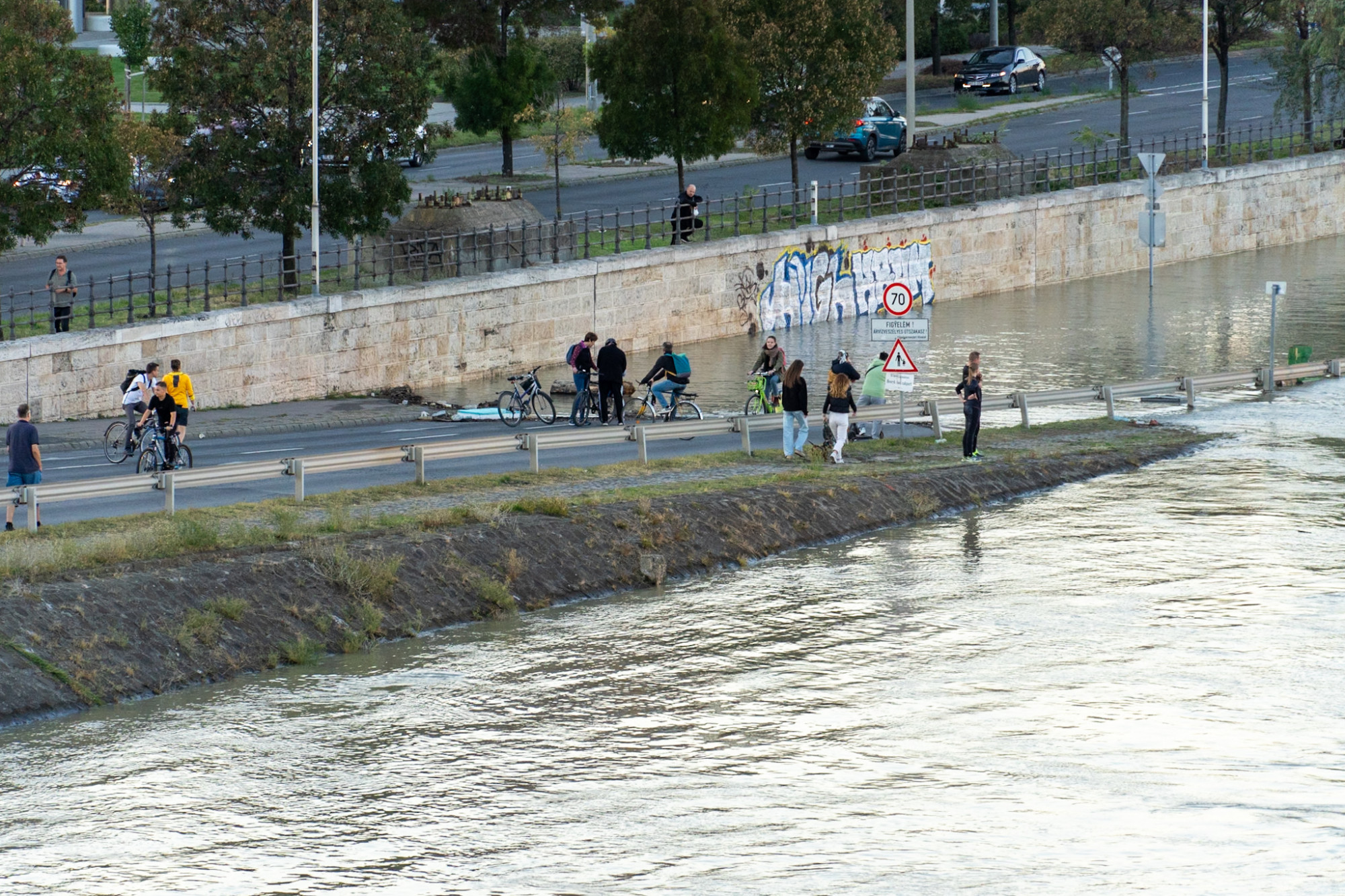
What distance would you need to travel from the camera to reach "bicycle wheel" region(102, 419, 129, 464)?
2595 cm

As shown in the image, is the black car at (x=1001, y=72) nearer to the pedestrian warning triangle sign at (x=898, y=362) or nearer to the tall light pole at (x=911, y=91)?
the tall light pole at (x=911, y=91)

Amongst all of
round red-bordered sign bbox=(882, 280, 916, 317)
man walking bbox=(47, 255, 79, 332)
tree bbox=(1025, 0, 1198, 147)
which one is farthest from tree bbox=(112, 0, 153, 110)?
round red-bordered sign bbox=(882, 280, 916, 317)

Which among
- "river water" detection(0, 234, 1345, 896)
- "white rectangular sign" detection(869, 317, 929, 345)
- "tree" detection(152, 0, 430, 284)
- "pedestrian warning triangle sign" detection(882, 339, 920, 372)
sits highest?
"tree" detection(152, 0, 430, 284)

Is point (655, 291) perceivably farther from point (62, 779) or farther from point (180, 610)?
point (62, 779)

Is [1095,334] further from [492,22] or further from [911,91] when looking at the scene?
[492,22]

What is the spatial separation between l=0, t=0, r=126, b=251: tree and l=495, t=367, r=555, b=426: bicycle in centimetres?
752

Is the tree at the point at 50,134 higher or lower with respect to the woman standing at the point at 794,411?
higher

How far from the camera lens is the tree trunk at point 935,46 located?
68312mm

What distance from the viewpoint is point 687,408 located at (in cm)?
2945

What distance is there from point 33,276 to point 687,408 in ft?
55.4

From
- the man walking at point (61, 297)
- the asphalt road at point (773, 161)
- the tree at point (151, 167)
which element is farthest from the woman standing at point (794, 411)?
the asphalt road at point (773, 161)

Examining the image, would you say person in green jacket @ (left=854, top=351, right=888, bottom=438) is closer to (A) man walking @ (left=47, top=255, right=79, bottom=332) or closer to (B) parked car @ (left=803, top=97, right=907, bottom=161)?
(A) man walking @ (left=47, top=255, right=79, bottom=332)

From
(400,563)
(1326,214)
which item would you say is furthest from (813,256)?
(400,563)

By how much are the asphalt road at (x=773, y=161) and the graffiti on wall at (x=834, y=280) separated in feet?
18.9
